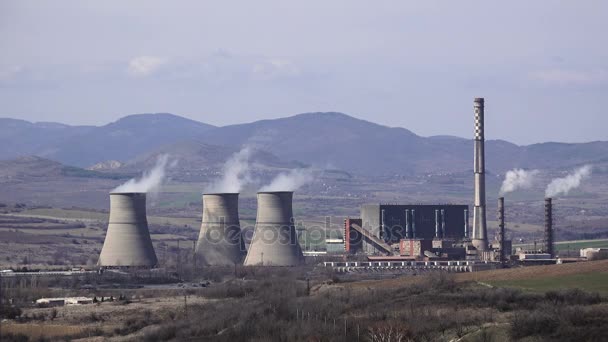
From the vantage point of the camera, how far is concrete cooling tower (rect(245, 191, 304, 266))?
6375 cm

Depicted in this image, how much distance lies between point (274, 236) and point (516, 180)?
71857mm

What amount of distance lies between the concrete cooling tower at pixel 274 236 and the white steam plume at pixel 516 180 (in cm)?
5770

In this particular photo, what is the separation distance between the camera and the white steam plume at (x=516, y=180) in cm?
12325

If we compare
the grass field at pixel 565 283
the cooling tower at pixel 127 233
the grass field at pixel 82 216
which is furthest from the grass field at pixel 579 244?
the grass field at pixel 565 283

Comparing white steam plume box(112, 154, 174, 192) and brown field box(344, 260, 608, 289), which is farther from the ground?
white steam plume box(112, 154, 174, 192)

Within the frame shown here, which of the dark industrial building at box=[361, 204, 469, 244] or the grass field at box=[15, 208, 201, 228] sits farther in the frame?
the grass field at box=[15, 208, 201, 228]

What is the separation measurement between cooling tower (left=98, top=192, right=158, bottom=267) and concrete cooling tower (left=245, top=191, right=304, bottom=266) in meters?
5.12

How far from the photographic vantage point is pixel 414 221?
79875 mm

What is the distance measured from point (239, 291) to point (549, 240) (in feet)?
84.6

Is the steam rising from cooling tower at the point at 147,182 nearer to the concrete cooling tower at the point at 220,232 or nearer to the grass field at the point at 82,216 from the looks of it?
the grass field at the point at 82,216

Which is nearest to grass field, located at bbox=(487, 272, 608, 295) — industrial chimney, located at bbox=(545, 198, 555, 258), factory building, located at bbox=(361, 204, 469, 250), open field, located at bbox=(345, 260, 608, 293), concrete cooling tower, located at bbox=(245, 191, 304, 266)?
open field, located at bbox=(345, 260, 608, 293)

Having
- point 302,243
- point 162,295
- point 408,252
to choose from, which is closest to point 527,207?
point 302,243

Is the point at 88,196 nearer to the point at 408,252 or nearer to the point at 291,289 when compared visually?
the point at 408,252

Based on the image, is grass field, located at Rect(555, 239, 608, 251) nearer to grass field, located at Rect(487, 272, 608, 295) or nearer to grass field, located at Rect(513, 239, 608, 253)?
grass field, located at Rect(513, 239, 608, 253)
